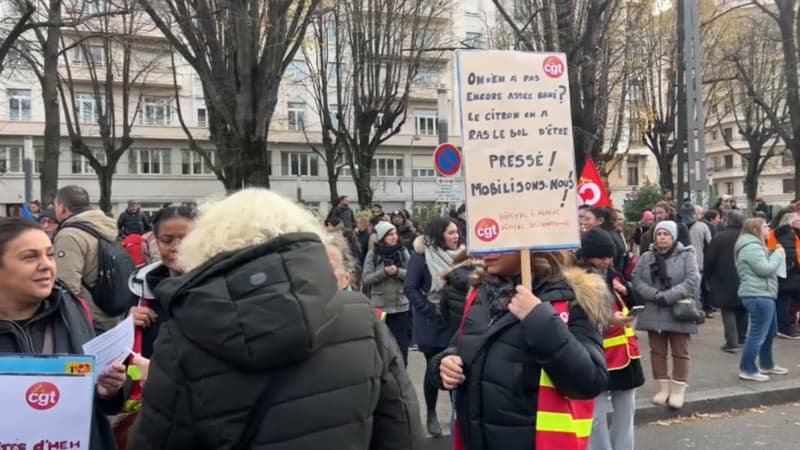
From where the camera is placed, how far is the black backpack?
4.50 metres

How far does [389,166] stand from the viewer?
4972cm

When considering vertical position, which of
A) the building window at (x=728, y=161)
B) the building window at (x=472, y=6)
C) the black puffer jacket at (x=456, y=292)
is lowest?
the black puffer jacket at (x=456, y=292)

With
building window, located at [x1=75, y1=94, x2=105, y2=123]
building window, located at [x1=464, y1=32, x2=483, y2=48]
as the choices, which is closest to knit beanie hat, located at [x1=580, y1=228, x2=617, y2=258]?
building window, located at [x1=464, y1=32, x2=483, y2=48]

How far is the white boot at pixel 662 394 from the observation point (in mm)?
7008

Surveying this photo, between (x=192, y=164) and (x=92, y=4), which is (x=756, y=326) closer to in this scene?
(x=92, y=4)

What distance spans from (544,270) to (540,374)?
52 cm

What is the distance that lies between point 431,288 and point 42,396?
14.3 feet

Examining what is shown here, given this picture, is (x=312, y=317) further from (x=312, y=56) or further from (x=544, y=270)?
(x=312, y=56)

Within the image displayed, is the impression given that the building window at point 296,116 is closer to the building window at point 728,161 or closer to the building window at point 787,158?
the building window at point 787,158

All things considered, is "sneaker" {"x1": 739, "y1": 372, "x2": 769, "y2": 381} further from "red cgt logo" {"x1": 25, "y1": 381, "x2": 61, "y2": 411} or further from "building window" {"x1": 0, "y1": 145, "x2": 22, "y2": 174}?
"building window" {"x1": 0, "y1": 145, "x2": 22, "y2": 174}

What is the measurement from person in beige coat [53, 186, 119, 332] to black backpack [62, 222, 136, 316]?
31 millimetres

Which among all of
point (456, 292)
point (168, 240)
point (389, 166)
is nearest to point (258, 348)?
point (168, 240)

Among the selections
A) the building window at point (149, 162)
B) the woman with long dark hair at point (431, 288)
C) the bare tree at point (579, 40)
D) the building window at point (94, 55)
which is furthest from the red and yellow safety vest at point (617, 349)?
the building window at point (149, 162)

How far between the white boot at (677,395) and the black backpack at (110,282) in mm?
5110
